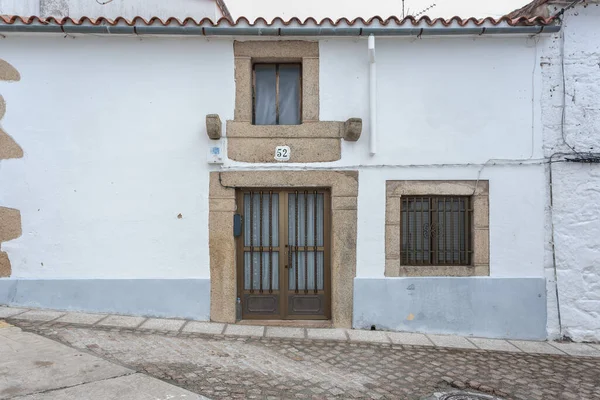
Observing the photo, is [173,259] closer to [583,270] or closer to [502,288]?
[502,288]

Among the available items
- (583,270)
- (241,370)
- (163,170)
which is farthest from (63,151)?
(583,270)

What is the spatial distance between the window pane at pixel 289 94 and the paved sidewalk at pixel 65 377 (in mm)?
3728

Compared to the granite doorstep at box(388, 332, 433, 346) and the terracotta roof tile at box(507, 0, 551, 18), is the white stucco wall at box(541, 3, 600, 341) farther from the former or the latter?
the granite doorstep at box(388, 332, 433, 346)

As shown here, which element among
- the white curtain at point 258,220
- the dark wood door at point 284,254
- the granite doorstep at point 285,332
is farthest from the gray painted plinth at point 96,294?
the granite doorstep at point 285,332

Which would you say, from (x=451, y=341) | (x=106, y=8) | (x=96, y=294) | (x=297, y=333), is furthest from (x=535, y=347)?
(x=106, y=8)

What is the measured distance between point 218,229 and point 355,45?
3.22 meters

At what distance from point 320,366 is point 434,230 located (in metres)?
2.59

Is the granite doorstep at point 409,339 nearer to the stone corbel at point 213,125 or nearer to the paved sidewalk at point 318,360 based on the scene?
the paved sidewalk at point 318,360

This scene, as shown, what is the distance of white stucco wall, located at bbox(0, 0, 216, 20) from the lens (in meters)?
8.40

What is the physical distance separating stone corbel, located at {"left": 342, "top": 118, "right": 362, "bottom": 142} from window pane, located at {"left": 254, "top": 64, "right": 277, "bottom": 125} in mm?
1079

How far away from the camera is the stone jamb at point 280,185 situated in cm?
555

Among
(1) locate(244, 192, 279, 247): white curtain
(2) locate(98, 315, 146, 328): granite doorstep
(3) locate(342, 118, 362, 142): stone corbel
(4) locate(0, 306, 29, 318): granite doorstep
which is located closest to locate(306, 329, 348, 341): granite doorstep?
(1) locate(244, 192, 279, 247): white curtain

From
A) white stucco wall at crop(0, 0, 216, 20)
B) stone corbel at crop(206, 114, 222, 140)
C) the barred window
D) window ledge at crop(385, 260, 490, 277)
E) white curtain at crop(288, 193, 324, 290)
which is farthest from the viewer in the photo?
white stucco wall at crop(0, 0, 216, 20)

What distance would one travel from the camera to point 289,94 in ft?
19.1
